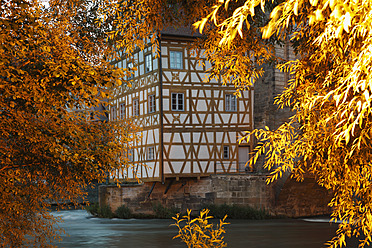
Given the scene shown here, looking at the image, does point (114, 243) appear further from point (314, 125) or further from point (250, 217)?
point (314, 125)

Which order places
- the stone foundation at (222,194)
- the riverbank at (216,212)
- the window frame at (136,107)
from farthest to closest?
the window frame at (136,107)
the stone foundation at (222,194)
the riverbank at (216,212)

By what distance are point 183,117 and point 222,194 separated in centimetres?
344

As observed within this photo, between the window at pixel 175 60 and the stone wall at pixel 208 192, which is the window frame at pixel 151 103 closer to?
the window at pixel 175 60

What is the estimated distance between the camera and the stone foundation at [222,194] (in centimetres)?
2230

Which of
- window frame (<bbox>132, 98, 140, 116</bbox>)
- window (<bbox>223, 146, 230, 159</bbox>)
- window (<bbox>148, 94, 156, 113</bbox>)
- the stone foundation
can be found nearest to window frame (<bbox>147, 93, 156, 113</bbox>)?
window (<bbox>148, 94, 156, 113</bbox>)

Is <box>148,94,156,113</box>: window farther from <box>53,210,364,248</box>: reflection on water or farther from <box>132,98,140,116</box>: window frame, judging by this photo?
<box>53,210,364,248</box>: reflection on water

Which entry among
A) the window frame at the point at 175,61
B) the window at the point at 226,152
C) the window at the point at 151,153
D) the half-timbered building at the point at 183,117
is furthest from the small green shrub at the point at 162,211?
the window frame at the point at 175,61

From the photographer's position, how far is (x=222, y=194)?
877 inches

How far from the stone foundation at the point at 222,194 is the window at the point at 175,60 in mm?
4522

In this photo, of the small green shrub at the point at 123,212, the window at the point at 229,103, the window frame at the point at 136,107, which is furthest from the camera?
the small green shrub at the point at 123,212

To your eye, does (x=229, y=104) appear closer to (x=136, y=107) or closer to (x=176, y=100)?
(x=176, y=100)

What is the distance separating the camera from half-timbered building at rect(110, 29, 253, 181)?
21.7 m

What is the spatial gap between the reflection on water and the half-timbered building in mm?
2410

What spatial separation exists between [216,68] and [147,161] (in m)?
16.1
